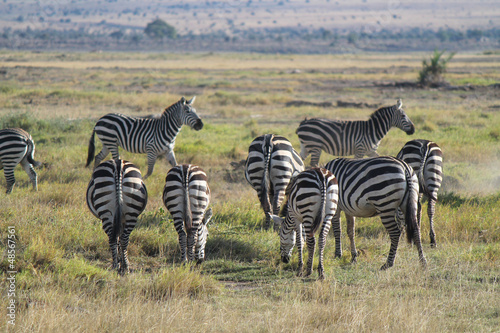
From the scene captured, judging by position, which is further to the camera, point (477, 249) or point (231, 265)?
point (477, 249)

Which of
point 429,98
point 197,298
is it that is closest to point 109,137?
point 197,298

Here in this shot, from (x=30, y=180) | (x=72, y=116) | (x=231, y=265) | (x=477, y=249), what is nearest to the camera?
(x=231, y=265)

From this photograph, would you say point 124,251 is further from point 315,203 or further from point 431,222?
point 431,222

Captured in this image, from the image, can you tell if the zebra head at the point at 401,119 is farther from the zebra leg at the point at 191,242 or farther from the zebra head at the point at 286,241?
the zebra leg at the point at 191,242

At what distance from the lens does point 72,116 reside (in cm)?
1991

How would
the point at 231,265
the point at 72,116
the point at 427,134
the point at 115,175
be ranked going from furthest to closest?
1. the point at 72,116
2. the point at 427,134
3. the point at 231,265
4. the point at 115,175

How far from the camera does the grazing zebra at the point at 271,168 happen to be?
26.3 ft

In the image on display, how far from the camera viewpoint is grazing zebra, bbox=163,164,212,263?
6.24 meters

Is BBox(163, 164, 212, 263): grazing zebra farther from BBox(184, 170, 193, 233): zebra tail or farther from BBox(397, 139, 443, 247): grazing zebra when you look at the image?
BBox(397, 139, 443, 247): grazing zebra

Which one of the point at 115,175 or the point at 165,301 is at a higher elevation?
the point at 115,175

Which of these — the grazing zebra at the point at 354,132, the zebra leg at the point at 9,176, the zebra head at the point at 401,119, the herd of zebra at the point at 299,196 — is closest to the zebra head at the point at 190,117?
the grazing zebra at the point at 354,132

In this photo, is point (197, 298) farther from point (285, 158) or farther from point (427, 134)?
point (427, 134)

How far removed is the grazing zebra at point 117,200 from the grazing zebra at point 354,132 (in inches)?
230

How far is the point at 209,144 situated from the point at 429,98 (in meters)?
18.8
